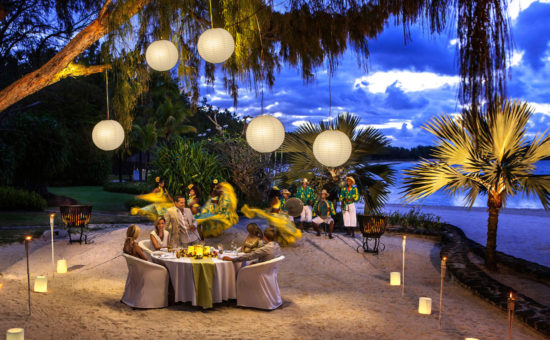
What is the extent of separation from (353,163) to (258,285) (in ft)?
21.7

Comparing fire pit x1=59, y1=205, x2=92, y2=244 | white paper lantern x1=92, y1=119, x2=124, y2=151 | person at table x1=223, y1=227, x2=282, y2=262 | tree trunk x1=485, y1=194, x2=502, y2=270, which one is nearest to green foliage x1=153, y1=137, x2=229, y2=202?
fire pit x1=59, y1=205, x2=92, y2=244

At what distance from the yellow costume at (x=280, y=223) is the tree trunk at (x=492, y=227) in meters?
3.50

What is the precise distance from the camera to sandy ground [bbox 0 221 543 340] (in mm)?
4707

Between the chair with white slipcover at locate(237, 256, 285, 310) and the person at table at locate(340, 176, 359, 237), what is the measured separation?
187 inches

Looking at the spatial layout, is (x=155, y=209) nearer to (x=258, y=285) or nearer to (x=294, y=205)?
(x=294, y=205)

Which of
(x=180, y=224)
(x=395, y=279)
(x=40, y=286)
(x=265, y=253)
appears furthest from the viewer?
(x=180, y=224)

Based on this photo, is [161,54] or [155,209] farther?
[155,209]

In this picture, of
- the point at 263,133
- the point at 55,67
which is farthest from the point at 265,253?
the point at 55,67

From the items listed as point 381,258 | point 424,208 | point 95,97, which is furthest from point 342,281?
point 424,208

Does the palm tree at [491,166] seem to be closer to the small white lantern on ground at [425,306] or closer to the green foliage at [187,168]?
the small white lantern on ground at [425,306]

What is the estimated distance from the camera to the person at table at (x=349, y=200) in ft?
33.2

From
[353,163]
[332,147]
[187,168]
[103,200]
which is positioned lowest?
[103,200]

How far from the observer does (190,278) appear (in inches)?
219

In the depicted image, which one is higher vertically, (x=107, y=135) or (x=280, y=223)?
(x=107, y=135)
